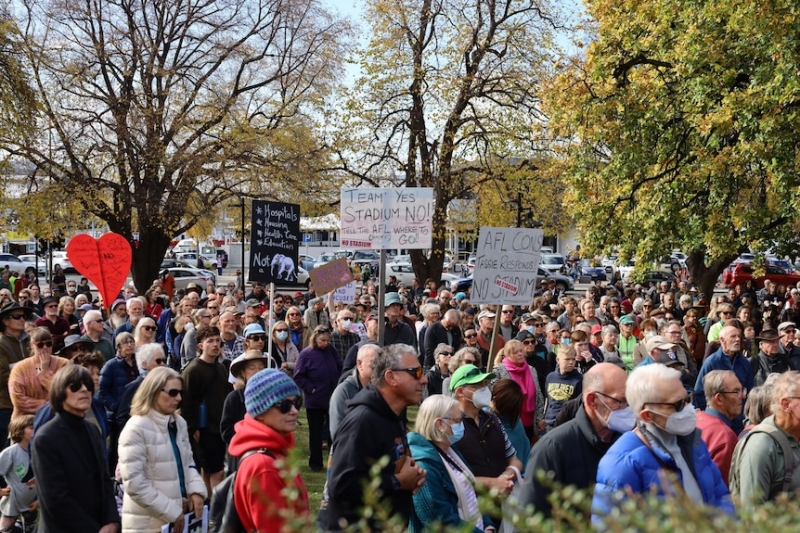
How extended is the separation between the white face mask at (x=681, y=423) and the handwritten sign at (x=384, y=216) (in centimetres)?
727

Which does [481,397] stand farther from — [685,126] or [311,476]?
[685,126]

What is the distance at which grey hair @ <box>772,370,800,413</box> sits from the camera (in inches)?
201

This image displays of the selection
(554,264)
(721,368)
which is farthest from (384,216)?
(554,264)

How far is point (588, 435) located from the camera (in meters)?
4.61

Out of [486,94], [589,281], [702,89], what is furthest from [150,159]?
[589,281]

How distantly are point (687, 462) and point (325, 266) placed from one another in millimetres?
9456

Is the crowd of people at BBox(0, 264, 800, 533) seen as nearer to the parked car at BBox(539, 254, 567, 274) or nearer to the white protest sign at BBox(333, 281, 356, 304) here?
the white protest sign at BBox(333, 281, 356, 304)

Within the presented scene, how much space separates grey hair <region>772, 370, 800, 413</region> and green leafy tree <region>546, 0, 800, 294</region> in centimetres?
901

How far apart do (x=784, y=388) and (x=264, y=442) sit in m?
2.91

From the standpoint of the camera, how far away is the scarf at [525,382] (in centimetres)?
886

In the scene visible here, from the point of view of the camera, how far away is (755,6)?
13.5m

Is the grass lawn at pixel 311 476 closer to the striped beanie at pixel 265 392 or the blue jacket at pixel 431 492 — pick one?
the blue jacket at pixel 431 492

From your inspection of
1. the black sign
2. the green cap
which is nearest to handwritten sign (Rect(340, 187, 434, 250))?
the black sign

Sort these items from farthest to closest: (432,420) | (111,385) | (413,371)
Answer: (111,385) → (432,420) → (413,371)
